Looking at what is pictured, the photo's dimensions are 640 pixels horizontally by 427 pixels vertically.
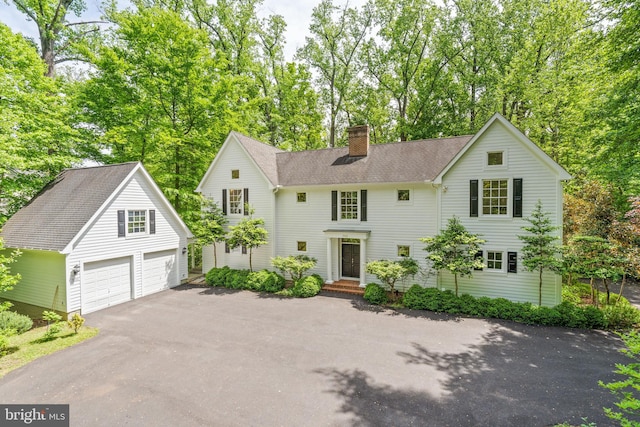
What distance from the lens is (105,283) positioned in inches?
509

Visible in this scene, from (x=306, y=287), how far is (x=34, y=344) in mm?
10241

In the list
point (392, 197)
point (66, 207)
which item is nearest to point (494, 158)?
point (392, 197)

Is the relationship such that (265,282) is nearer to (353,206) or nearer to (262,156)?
(353,206)

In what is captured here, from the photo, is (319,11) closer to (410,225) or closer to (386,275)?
(410,225)

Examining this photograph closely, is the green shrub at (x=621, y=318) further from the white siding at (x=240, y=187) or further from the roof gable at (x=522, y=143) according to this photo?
the white siding at (x=240, y=187)

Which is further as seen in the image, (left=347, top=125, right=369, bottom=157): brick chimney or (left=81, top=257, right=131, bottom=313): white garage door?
(left=347, top=125, right=369, bottom=157): brick chimney

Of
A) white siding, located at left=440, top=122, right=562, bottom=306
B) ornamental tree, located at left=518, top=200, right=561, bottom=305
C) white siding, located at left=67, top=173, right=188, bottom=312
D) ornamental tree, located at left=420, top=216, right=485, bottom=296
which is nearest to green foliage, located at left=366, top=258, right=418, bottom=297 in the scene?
ornamental tree, located at left=420, top=216, right=485, bottom=296

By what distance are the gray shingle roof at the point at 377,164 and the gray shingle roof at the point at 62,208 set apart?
894 cm

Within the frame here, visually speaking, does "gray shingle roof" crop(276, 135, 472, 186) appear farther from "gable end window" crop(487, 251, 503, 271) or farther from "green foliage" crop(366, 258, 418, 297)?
"gable end window" crop(487, 251, 503, 271)

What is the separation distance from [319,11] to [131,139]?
2095 cm

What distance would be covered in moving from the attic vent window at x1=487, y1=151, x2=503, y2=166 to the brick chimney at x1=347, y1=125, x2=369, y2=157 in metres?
6.60

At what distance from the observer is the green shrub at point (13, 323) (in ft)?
33.0

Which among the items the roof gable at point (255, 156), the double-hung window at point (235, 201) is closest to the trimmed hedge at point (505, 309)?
the roof gable at point (255, 156)

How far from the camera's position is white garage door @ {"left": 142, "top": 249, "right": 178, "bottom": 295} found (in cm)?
1486
